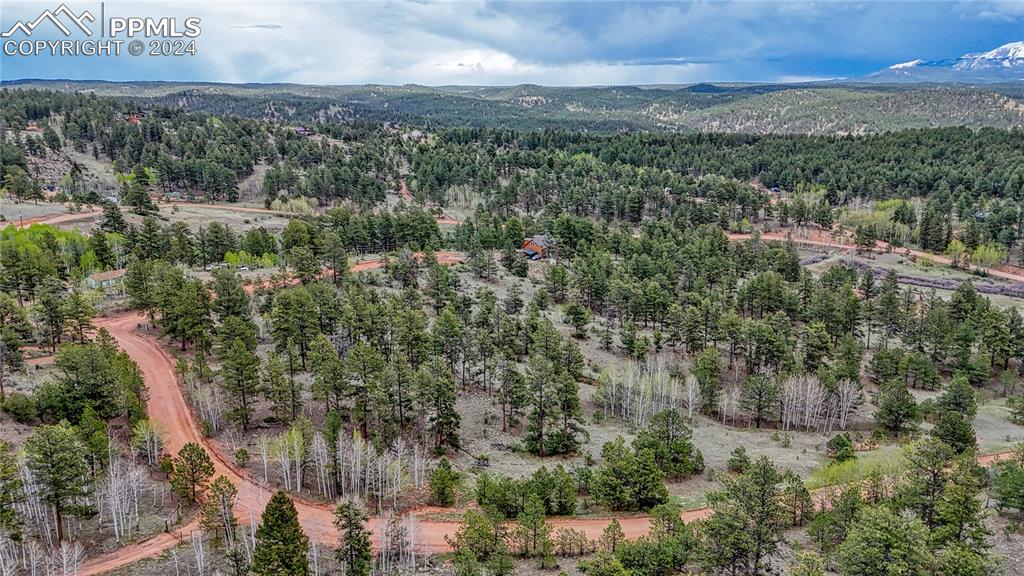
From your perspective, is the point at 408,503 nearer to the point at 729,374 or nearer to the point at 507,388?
the point at 507,388

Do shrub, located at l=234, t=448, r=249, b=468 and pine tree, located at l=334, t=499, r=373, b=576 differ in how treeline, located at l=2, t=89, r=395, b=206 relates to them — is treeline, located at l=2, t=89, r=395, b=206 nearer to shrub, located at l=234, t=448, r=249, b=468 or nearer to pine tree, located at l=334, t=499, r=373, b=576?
shrub, located at l=234, t=448, r=249, b=468

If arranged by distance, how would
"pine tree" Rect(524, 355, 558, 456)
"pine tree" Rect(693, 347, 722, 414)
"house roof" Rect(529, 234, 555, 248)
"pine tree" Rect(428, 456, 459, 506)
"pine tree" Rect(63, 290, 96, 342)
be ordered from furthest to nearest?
"house roof" Rect(529, 234, 555, 248), "pine tree" Rect(693, 347, 722, 414), "pine tree" Rect(63, 290, 96, 342), "pine tree" Rect(524, 355, 558, 456), "pine tree" Rect(428, 456, 459, 506)

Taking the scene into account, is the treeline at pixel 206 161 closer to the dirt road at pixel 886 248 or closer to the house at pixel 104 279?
the house at pixel 104 279

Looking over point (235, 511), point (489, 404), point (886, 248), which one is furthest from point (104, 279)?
point (886, 248)

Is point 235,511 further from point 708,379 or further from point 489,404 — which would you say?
point 708,379

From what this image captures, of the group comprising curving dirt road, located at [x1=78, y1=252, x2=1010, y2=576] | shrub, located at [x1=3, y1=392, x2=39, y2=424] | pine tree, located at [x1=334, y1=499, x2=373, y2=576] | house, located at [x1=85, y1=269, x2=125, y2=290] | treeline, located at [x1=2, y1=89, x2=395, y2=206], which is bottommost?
Result: curving dirt road, located at [x1=78, y1=252, x2=1010, y2=576]

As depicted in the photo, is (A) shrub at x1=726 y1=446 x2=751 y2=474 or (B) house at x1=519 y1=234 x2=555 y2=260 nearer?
(A) shrub at x1=726 y1=446 x2=751 y2=474

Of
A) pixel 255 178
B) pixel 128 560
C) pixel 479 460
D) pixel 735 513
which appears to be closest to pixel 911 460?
pixel 735 513

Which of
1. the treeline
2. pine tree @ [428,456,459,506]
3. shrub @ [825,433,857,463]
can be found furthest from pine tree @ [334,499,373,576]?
the treeline
